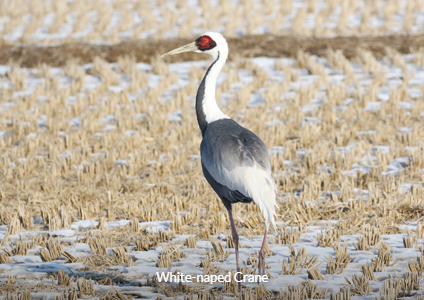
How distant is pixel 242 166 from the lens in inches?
186

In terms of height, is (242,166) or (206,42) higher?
(206,42)

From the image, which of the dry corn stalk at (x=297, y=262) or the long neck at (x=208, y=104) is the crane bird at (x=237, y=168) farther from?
the dry corn stalk at (x=297, y=262)

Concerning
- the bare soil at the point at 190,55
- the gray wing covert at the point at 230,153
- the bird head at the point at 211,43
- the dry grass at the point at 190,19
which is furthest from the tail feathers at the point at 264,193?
the dry grass at the point at 190,19

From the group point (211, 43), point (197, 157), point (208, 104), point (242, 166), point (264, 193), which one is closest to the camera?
→ point (264, 193)

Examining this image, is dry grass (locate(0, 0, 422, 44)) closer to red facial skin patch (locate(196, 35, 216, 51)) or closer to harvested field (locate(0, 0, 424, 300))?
harvested field (locate(0, 0, 424, 300))

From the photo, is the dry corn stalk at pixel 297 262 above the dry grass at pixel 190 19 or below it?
below

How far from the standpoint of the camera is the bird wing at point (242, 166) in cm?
459

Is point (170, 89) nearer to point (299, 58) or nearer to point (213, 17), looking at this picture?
point (299, 58)

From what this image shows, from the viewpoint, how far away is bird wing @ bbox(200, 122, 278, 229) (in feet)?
15.0

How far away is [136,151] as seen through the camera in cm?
906

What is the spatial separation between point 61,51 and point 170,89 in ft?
13.2

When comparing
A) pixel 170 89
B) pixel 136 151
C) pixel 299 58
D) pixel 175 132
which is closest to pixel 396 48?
pixel 299 58

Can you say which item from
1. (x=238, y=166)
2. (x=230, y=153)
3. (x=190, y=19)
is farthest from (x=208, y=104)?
(x=190, y=19)

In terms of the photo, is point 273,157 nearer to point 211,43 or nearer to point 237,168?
point 211,43
